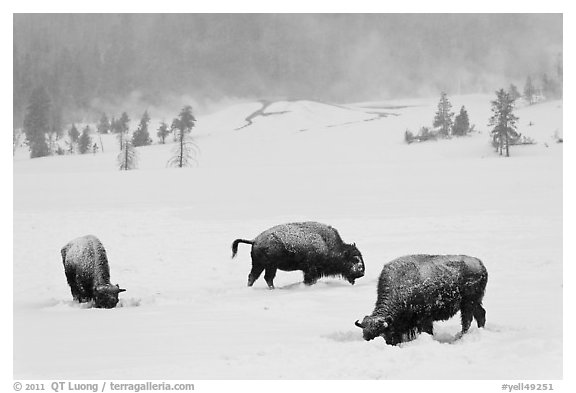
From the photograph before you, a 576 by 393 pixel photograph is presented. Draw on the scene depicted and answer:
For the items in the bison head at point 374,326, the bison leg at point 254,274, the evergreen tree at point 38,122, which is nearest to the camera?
the bison head at point 374,326

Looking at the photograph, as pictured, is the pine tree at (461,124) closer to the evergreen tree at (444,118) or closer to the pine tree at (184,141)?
the evergreen tree at (444,118)

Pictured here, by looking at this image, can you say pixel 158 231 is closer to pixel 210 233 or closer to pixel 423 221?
pixel 210 233

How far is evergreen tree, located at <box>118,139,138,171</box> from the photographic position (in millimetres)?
17188

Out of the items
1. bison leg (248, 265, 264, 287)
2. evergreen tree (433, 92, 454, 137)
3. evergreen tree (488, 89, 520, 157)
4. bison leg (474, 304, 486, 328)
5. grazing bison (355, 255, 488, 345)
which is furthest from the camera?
evergreen tree (433, 92, 454, 137)

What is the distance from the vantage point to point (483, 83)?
17.2 m

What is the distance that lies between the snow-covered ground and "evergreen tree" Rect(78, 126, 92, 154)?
27 centimetres

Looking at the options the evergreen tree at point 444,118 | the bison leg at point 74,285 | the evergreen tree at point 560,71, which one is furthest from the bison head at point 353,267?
the evergreen tree at point 444,118

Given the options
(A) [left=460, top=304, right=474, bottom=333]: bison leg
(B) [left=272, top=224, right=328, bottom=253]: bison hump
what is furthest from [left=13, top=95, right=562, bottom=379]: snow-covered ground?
(B) [left=272, top=224, right=328, bottom=253]: bison hump

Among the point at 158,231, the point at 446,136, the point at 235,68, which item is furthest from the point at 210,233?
the point at 446,136

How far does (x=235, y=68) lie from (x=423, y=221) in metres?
6.56

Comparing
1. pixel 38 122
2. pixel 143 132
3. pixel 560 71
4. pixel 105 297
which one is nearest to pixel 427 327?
pixel 105 297

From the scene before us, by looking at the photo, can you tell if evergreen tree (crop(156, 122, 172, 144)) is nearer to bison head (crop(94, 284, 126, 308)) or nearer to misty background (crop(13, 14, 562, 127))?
misty background (crop(13, 14, 562, 127))

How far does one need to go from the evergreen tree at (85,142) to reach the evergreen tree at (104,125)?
293 millimetres

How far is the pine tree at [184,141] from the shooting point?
17359 millimetres
